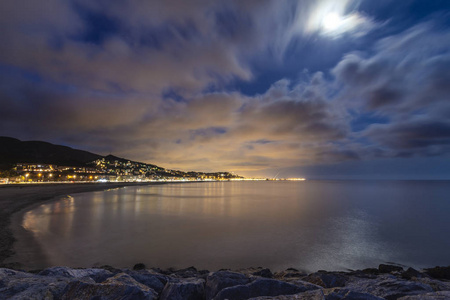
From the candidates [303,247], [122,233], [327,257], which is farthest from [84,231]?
[327,257]

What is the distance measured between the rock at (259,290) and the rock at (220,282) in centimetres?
56

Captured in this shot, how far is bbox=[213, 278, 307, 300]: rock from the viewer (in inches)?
184

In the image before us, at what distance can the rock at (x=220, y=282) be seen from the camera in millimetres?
5270

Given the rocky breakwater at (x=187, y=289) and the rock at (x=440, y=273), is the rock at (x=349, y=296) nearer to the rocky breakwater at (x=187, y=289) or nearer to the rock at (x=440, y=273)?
the rocky breakwater at (x=187, y=289)

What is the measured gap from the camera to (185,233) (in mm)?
18766

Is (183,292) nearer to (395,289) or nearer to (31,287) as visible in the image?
(31,287)

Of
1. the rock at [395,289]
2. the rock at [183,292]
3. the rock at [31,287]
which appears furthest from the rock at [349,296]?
the rock at [31,287]

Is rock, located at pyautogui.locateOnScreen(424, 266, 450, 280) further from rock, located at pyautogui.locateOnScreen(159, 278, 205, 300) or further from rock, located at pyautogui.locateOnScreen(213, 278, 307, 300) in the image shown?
rock, located at pyautogui.locateOnScreen(159, 278, 205, 300)

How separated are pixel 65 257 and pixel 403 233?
2624 cm

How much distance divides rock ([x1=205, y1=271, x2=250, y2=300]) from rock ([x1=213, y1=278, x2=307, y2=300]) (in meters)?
0.56

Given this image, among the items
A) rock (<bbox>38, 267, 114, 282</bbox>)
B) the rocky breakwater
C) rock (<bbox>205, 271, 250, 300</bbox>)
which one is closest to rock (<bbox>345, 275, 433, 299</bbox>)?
the rocky breakwater

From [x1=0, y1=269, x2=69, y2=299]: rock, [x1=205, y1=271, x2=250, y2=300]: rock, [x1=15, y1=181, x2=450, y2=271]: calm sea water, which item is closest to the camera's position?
[x1=0, y1=269, x2=69, y2=299]: rock

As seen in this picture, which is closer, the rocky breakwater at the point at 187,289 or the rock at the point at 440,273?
the rocky breakwater at the point at 187,289

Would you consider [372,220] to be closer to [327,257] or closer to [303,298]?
[327,257]
